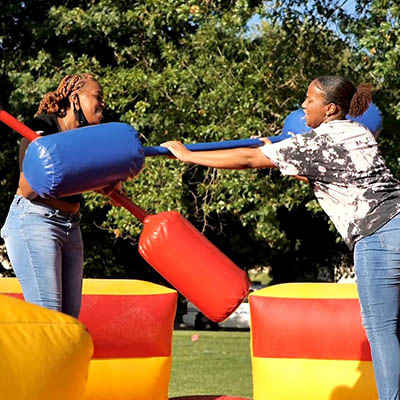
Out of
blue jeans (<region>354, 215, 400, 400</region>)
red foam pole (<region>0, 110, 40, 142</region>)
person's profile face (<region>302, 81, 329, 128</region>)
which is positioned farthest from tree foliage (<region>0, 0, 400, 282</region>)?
red foam pole (<region>0, 110, 40, 142</region>)

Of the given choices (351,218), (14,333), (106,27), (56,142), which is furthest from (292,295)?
(106,27)

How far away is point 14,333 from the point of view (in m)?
2.27

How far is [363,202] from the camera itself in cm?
343

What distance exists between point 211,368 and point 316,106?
5.24m

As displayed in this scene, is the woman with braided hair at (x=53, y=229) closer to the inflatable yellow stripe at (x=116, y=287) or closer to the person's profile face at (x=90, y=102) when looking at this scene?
the person's profile face at (x=90, y=102)

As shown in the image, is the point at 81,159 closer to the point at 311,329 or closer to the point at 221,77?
the point at 311,329

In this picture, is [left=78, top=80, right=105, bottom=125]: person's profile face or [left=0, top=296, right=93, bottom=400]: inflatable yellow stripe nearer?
[left=0, top=296, right=93, bottom=400]: inflatable yellow stripe

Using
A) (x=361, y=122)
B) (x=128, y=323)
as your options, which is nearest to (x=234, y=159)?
(x=128, y=323)

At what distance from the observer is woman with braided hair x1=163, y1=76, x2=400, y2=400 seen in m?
3.39

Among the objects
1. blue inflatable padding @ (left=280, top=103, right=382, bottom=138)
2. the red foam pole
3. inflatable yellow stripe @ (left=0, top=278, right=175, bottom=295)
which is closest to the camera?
the red foam pole

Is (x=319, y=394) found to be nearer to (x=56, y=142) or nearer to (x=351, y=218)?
(x=351, y=218)

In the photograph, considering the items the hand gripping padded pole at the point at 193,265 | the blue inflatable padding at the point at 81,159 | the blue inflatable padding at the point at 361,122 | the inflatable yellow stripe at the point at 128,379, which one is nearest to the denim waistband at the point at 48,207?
the blue inflatable padding at the point at 81,159

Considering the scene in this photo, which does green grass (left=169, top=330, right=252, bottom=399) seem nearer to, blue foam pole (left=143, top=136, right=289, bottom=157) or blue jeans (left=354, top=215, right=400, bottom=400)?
blue foam pole (left=143, top=136, right=289, bottom=157)

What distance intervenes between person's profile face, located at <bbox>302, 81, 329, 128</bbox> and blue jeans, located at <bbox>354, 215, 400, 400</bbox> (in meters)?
0.52
